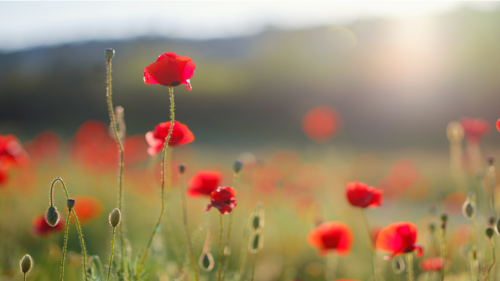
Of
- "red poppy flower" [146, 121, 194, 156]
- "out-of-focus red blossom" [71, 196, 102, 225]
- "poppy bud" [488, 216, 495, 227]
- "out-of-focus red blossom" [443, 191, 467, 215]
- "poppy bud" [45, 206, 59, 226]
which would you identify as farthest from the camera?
"out-of-focus red blossom" [443, 191, 467, 215]

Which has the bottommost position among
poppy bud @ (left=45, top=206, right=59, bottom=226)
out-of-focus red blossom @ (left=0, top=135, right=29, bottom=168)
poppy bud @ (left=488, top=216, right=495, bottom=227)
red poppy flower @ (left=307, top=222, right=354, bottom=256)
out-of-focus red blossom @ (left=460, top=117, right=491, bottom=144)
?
→ red poppy flower @ (left=307, top=222, right=354, bottom=256)

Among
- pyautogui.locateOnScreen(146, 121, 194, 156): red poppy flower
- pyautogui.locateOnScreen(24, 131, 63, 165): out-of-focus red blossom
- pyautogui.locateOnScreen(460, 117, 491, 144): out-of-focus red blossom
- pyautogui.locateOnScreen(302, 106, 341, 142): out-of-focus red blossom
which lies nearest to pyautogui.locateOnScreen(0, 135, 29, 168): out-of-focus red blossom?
pyautogui.locateOnScreen(146, 121, 194, 156): red poppy flower

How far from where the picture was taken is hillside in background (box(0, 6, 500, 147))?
12586 mm

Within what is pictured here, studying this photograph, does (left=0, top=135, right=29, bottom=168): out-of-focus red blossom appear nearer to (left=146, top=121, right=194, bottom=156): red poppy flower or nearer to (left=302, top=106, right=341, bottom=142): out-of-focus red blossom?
(left=146, top=121, right=194, bottom=156): red poppy flower

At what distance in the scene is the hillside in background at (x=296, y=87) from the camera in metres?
12.6

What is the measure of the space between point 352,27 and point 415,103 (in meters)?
4.40

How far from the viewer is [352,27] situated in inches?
614

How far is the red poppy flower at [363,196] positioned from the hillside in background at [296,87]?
32.3 ft

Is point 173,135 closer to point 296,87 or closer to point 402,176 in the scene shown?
point 402,176

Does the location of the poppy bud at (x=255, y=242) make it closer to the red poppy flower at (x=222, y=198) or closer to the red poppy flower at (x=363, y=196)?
the red poppy flower at (x=222, y=198)

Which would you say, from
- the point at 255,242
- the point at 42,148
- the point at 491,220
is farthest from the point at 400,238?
the point at 42,148

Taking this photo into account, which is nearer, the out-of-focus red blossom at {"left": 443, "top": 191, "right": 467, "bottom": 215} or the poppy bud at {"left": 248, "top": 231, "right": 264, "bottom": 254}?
the poppy bud at {"left": 248, "top": 231, "right": 264, "bottom": 254}

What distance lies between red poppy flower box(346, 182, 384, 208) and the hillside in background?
32.3 feet

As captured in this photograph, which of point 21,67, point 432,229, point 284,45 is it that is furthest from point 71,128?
point 432,229
